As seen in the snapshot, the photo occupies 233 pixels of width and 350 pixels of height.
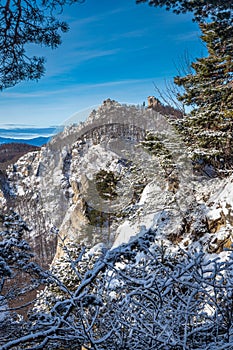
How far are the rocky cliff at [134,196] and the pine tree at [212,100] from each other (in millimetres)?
767

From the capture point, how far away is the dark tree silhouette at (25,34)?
2.74m

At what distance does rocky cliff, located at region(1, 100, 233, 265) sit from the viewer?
267 inches

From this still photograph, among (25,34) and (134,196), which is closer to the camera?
(25,34)

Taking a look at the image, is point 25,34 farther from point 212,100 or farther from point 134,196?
point 134,196

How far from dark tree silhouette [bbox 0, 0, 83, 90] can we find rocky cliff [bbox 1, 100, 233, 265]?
1875 mm

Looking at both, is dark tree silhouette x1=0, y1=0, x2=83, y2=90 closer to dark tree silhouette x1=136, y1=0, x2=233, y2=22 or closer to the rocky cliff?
dark tree silhouette x1=136, y1=0, x2=233, y2=22

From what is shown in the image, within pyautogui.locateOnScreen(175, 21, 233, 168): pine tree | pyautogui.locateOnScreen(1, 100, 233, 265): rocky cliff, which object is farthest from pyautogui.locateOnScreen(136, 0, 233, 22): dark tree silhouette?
pyautogui.locateOnScreen(175, 21, 233, 168): pine tree

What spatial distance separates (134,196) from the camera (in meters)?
13.0

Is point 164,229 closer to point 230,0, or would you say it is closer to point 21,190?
point 230,0

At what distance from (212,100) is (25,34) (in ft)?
21.3

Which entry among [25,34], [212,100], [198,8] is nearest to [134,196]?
[212,100]

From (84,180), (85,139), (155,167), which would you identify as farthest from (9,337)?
(85,139)

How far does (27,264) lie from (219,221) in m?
5.16

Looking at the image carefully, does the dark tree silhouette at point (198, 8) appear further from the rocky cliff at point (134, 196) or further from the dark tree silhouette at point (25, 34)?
the rocky cliff at point (134, 196)
